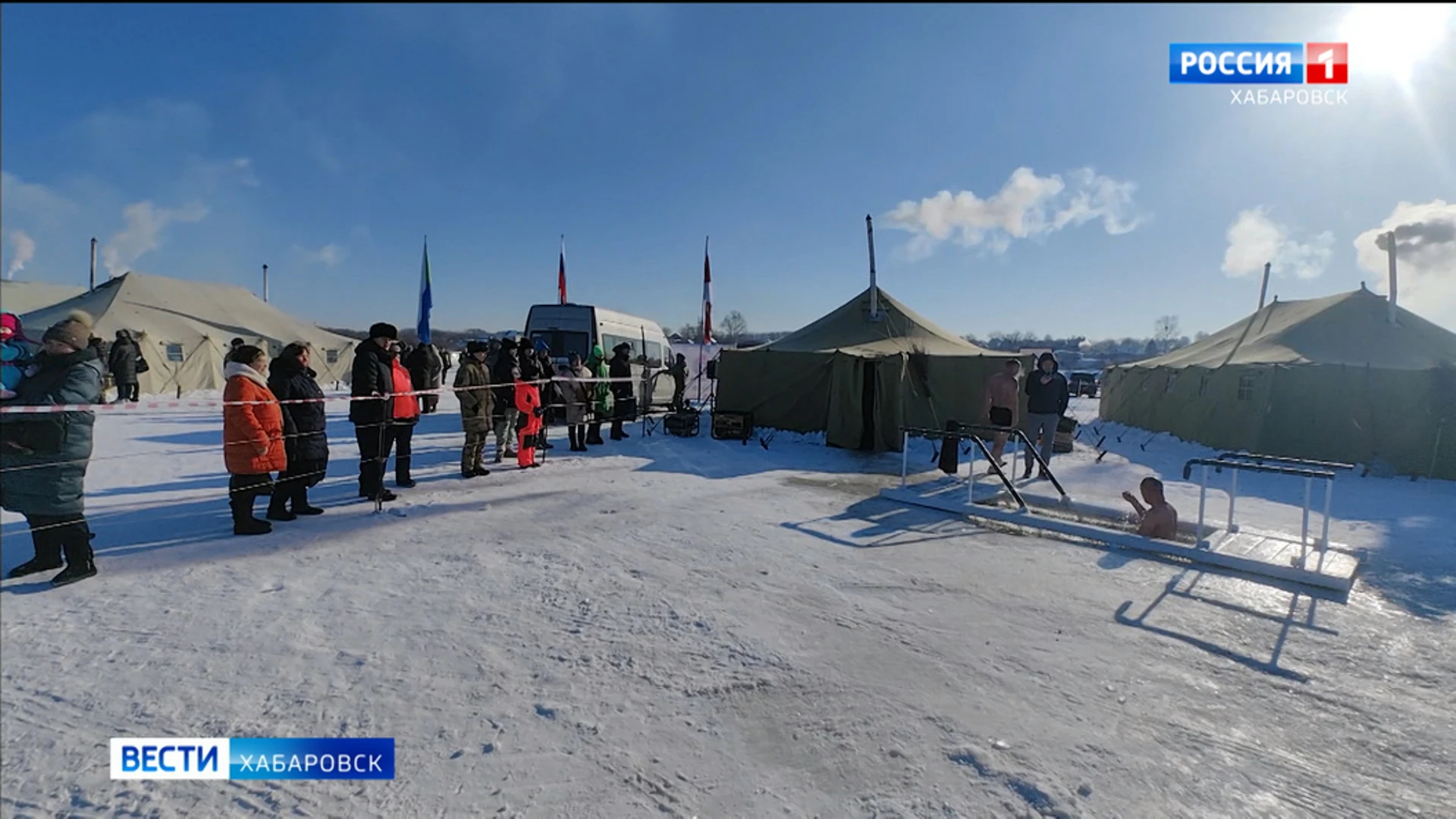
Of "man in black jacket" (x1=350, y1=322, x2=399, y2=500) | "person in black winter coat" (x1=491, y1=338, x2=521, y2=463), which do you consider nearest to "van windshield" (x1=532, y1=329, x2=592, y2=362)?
"person in black winter coat" (x1=491, y1=338, x2=521, y2=463)

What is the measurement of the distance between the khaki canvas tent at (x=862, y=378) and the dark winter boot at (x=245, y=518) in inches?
330

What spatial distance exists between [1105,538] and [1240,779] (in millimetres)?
3483

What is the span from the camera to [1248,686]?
3.30 m

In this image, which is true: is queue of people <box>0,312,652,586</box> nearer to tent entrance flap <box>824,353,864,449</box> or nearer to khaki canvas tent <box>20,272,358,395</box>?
tent entrance flap <box>824,353,864,449</box>

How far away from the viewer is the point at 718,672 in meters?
3.27

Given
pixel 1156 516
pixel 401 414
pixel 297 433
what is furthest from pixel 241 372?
pixel 1156 516

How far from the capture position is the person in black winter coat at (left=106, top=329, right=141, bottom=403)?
47.3ft

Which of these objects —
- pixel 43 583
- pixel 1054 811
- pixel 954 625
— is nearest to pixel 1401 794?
pixel 1054 811

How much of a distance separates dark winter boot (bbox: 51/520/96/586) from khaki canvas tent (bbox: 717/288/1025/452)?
31.1 feet

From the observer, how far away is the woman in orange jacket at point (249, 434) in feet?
16.2

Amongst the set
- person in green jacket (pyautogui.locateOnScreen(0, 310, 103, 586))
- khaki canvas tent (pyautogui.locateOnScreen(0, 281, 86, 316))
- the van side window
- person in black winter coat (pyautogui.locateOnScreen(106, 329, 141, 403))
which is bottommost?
person in green jacket (pyautogui.locateOnScreen(0, 310, 103, 586))

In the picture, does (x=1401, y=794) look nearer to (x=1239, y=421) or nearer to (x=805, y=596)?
(x=805, y=596)

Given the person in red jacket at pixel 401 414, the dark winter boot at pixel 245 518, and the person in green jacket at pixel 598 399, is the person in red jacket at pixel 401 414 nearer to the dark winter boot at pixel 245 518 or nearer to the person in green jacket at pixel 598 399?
the dark winter boot at pixel 245 518

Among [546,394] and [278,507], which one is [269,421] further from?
[546,394]
